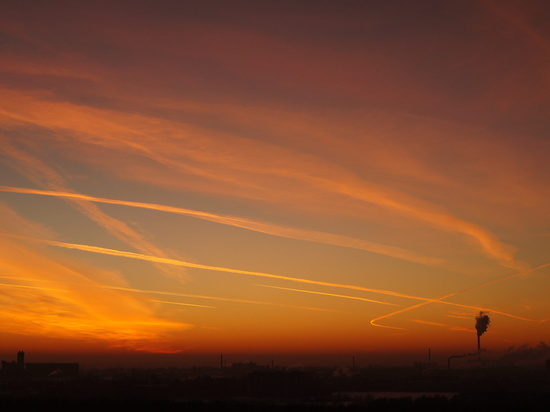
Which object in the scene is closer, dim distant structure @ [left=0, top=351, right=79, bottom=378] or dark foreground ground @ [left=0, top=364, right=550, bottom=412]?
dark foreground ground @ [left=0, top=364, right=550, bottom=412]

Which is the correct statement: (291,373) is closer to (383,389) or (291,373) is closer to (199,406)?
(383,389)

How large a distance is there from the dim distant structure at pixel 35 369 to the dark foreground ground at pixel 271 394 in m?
3.89

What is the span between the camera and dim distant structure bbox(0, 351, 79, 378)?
18650 cm

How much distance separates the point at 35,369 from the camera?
7510 inches

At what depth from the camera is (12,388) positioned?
483ft

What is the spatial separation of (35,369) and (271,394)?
8588 cm

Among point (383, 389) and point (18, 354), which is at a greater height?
point (18, 354)

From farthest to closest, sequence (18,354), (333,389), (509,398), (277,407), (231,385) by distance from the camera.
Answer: (18,354) → (333,389) → (231,385) → (509,398) → (277,407)

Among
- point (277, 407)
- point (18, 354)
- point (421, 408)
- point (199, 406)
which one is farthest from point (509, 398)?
point (18, 354)

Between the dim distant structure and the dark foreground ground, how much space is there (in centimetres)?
389

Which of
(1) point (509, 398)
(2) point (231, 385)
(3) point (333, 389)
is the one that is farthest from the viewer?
(3) point (333, 389)

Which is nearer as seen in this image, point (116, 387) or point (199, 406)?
point (199, 406)

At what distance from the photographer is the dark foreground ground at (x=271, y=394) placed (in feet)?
337

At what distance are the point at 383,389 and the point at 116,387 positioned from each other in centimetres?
8230
